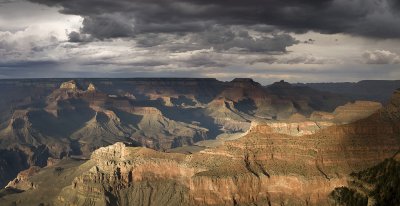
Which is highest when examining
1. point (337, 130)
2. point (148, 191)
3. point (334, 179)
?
point (337, 130)

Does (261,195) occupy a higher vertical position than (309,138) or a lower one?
lower

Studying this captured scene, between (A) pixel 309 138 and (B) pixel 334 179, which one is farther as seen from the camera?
(A) pixel 309 138

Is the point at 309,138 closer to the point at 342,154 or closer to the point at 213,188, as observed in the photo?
the point at 342,154

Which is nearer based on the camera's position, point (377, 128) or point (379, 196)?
point (379, 196)

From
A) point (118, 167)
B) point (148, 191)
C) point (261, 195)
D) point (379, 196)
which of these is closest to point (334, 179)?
point (261, 195)

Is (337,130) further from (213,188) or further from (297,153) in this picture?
(213,188)

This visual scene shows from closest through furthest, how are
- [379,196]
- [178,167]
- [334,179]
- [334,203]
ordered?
[379,196] → [334,203] → [334,179] → [178,167]

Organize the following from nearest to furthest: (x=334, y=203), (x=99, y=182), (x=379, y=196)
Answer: (x=379, y=196) < (x=334, y=203) < (x=99, y=182)

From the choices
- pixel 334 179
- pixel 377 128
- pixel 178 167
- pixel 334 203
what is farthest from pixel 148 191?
pixel 334 203

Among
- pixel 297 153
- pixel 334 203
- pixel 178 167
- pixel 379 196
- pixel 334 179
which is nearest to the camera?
pixel 379 196
